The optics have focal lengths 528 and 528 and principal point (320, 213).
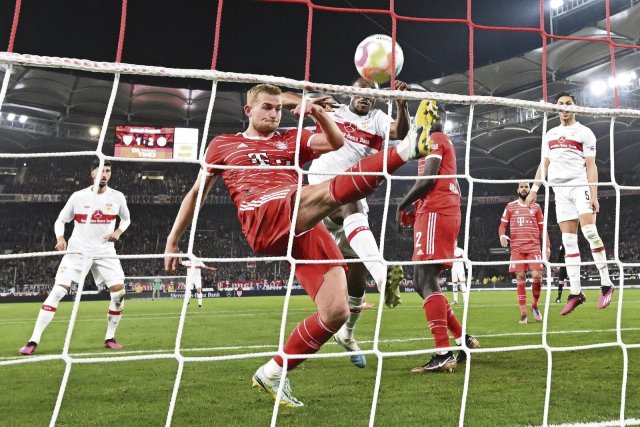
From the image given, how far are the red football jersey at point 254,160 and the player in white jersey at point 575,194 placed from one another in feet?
8.93

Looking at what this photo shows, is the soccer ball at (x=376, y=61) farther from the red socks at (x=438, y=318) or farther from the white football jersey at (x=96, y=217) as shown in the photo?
the white football jersey at (x=96, y=217)

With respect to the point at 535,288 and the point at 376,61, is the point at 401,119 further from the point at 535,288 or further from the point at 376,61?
the point at 535,288

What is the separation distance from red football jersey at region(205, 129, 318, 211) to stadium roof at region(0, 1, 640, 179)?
17601mm

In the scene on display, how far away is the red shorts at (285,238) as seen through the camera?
256cm

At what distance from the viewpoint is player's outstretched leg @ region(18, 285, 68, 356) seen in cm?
490

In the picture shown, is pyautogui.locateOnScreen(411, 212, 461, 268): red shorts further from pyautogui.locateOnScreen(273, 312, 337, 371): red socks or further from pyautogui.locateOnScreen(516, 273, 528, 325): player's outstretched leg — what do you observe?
pyautogui.locateOnScreen(516, 273, 528, 325): player's outstretched leg

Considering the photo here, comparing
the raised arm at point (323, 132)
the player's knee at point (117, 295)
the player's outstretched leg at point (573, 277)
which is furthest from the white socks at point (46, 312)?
the player's outstretched leg at point (573, 277)

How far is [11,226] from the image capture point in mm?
26344

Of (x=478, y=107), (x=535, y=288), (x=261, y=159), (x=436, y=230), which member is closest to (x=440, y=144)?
(x=436, y=230)

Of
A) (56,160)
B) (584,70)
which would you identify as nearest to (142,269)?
(56,160)

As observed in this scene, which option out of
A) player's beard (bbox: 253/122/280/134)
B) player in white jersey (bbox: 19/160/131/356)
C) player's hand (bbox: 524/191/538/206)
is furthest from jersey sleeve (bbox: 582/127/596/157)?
player in white jersey (bbox: 19/160/131/356)

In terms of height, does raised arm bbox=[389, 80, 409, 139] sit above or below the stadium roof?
below

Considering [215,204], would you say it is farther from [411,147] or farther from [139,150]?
[411,147]

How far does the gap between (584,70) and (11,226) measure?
88.3 feet
